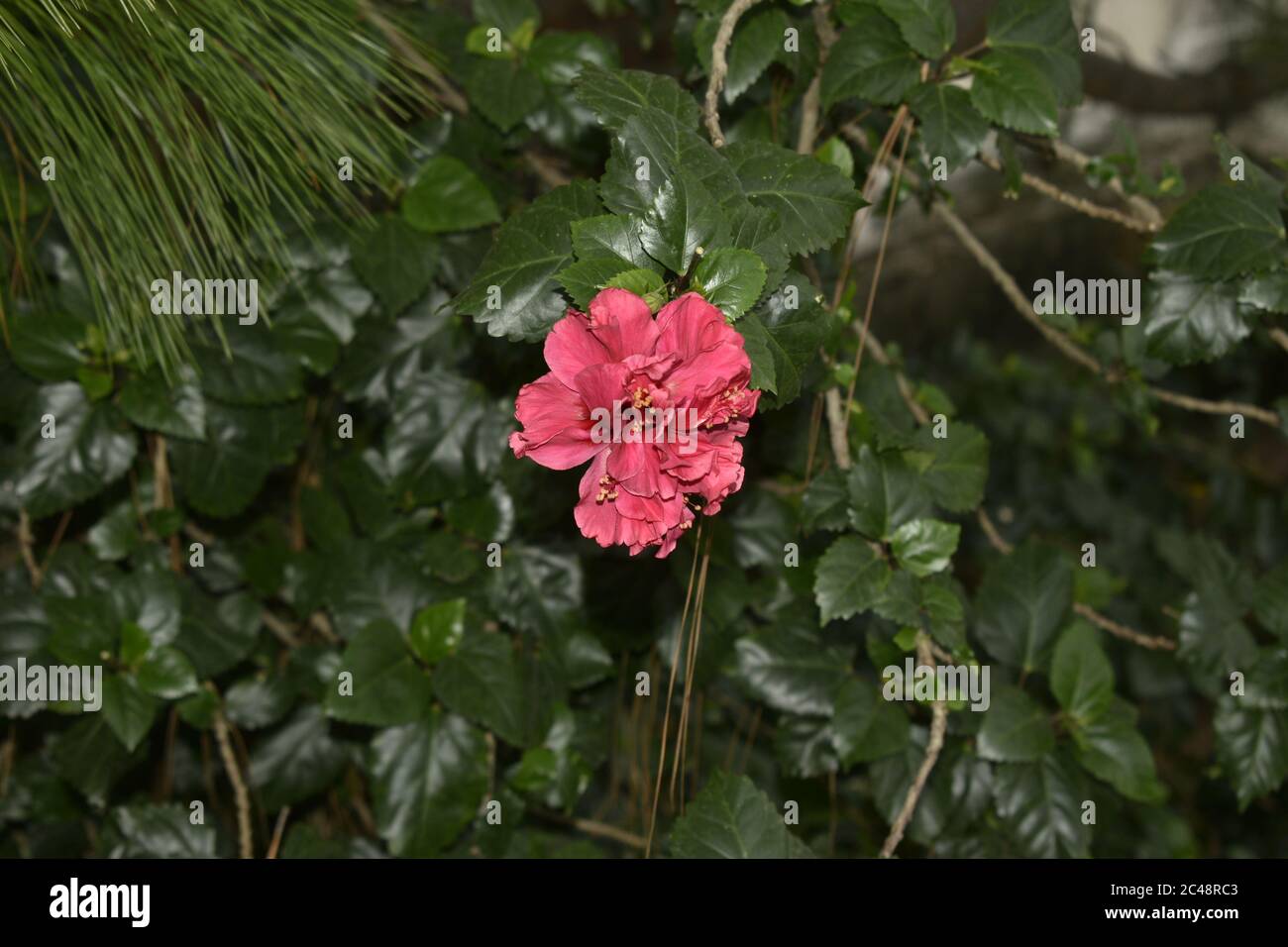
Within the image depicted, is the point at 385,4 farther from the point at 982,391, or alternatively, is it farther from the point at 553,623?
the point at 982,391

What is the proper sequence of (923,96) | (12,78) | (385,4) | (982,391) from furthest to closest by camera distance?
(982,391) → (385,4) → (923,96) → (12,78)

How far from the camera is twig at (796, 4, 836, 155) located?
0.91m

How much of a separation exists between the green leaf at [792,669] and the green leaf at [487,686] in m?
0.20

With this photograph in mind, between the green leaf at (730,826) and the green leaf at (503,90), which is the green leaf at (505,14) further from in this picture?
the green leaf at (730,826)

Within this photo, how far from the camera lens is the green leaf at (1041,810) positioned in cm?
91

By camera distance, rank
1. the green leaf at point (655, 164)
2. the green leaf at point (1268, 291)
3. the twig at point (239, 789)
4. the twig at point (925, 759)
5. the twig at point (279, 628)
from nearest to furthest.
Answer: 1. the green leaf at point (655, 164)
2. the twig at point (925, 759)
3. the green leaf at point (1268, 291)
4. the twig at point (239, 789)
5. the twig at point (279, 628)

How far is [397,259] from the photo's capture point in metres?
0.98

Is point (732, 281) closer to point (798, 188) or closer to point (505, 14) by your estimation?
point (798, 188)

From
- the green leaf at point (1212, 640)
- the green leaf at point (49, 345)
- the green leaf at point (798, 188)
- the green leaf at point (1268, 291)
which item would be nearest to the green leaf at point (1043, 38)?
the green leaf at point (1268, 291)

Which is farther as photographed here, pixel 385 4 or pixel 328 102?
pixel 385 4

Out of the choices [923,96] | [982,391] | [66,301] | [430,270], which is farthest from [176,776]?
[982,391]

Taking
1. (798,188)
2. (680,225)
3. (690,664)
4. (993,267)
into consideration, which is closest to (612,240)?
(680,225)

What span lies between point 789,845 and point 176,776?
678 mm

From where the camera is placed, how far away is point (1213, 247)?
89cm
